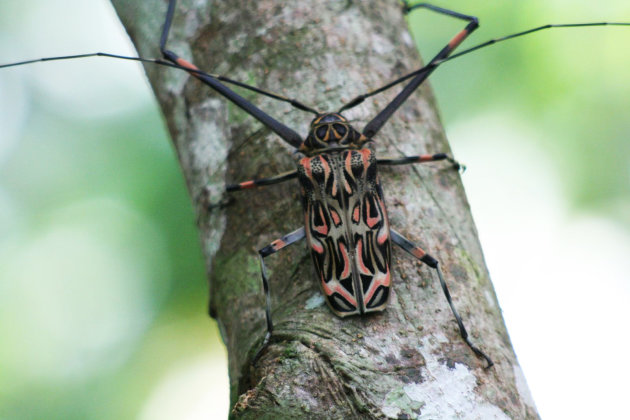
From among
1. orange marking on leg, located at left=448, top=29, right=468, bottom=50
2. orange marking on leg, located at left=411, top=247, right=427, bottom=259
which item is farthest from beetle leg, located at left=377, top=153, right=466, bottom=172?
orange marking on leg, located at left=448, top=29, right=468, bottom=50

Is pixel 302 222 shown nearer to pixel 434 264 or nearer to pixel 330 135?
pixel 330 135

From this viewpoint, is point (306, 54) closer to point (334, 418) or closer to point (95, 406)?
point (334, 418)

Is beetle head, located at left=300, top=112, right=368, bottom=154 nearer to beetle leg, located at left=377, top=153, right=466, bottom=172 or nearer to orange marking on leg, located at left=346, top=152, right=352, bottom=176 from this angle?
orange marking on leg, located at left=346, top=152, right=352, bottom=176

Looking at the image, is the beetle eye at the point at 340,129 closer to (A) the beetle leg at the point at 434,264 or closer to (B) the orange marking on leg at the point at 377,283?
(A) the beetle leg at the point at 434,264

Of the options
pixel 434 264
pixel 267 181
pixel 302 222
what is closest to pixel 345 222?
pixel 302 222

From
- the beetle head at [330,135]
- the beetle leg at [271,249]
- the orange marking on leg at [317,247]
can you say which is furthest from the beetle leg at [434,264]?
the beetle head at [330,135]

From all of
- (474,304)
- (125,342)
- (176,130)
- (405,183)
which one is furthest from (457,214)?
(125,342)
